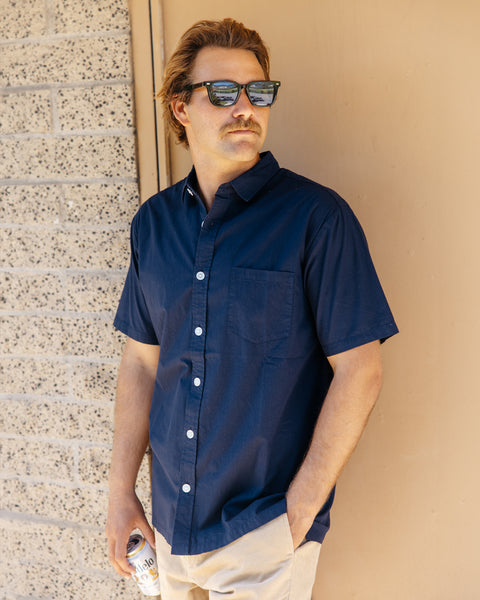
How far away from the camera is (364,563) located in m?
2.24

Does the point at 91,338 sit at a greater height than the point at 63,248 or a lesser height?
lesser

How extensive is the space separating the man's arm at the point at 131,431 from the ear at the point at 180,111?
2.49 ft

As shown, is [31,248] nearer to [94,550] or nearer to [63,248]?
[63,248]

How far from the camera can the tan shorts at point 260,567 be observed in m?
1.61

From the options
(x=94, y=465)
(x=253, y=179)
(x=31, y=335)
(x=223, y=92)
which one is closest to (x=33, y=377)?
(x=31, y=335)

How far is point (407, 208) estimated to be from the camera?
2033 mm

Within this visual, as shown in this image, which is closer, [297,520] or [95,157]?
[297,520]

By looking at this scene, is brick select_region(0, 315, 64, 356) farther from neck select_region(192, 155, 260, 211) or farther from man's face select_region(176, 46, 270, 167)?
man's face select_region(176, 46, 270, 167)

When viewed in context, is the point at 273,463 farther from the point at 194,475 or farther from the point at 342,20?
the point at 342,20

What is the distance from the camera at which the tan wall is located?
1960 millimetres

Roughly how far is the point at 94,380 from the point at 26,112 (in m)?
1.10

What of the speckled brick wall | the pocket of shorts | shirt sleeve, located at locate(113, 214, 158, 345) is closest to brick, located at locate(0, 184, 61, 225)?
the speckled brick wall

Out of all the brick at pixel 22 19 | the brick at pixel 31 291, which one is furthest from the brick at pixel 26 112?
the brick at pixel 31 291

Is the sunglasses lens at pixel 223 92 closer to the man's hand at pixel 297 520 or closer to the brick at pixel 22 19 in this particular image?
the brick at pixel 22 19
